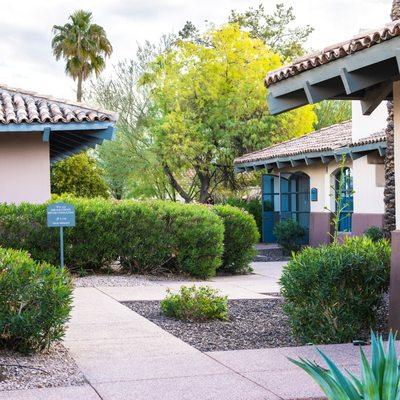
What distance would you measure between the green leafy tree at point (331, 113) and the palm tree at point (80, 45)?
562 inches

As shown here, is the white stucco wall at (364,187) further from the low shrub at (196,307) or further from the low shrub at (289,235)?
the low shrub at (196,307)

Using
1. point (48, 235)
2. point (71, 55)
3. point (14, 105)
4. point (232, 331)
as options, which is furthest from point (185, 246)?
point (71, 55)

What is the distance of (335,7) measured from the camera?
31625 mm

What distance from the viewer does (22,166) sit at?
16891 millimetres

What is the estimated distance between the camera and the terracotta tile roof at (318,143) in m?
23.1

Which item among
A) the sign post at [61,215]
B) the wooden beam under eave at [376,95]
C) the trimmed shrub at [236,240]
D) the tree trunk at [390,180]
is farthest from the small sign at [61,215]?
the wooden beam under eave at [376,95]

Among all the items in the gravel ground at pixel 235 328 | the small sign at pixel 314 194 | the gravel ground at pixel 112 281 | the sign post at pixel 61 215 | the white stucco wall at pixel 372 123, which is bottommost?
the gravel ground at pixel 235 328

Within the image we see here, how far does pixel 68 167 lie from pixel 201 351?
89.0ft

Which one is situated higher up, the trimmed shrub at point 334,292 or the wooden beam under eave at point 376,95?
the wooden beam under eave at point 376,95

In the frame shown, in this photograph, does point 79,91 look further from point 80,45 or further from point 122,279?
point 122,279

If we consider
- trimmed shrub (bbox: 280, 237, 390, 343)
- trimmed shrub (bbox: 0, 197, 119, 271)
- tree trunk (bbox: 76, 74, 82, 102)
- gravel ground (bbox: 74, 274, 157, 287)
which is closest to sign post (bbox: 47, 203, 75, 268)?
gravel ground (bbox: 74, 274, 157, 287)

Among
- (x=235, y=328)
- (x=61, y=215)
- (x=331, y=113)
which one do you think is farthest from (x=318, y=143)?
(x=331, y=113)

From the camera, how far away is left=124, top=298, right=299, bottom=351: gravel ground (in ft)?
30.2

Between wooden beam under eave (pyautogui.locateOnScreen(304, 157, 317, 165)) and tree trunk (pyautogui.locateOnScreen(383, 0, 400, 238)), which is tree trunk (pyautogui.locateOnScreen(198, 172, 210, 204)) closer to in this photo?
wooden beam under eave (pyautogui.locateOnScreen(304, 157, 317, 165))
